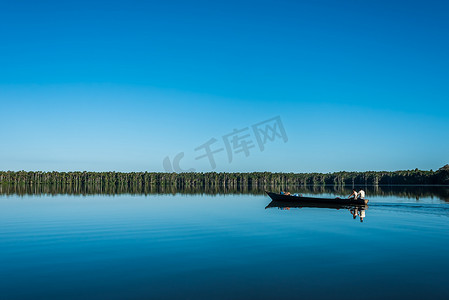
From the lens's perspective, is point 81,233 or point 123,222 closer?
point 81,233

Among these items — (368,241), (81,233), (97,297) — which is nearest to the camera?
(97,297)

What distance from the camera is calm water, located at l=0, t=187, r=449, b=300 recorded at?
35.3ft

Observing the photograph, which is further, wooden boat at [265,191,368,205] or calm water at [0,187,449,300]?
wooden boat at [265,191,368,205]

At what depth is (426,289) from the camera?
10.9 meters

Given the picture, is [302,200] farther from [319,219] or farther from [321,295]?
[321,295]

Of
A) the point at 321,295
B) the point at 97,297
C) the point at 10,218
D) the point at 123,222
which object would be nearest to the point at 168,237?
the point at 123,222

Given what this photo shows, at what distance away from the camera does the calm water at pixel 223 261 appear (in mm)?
10766

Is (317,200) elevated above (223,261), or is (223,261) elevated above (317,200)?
(317,200)

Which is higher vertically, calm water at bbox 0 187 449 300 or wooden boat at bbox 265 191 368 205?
wooden boat at bbox 265 191 368 205

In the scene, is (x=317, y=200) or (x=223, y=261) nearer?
(x=223, y=261)

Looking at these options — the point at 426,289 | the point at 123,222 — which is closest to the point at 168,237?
the point at 123,222

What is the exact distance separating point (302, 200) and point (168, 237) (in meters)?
25.2

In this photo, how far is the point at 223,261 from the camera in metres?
14.4

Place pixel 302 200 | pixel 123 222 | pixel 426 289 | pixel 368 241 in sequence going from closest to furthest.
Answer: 1. pixel 426 289
2. pixel 368 241
3. pixel 123 222
4. pixel 302 200
